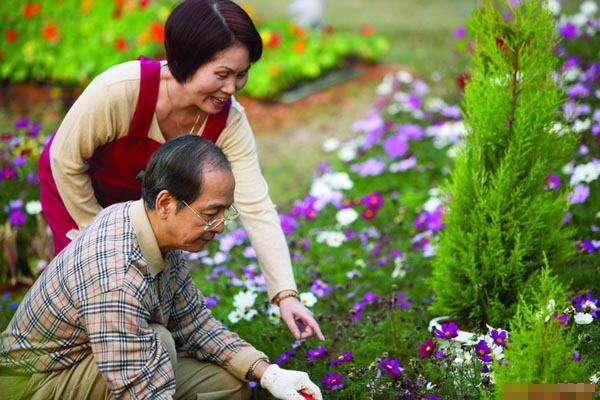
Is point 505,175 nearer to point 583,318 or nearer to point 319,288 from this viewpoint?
point 583,318

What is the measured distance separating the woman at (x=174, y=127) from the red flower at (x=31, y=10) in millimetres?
4856

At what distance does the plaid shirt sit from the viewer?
91.0 inches

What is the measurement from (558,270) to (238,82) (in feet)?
5.26

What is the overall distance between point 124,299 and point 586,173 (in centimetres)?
270

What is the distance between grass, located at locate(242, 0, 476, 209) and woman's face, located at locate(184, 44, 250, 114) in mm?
2231

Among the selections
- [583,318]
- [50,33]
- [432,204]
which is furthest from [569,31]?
[50,33]

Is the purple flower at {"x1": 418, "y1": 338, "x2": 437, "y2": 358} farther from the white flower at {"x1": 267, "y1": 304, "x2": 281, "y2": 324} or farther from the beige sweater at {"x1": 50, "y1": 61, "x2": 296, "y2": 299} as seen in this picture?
the white flower at {"x1": 267, "y1": 304, "x2": 281, "y2": 324}

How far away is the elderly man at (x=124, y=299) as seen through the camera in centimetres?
231

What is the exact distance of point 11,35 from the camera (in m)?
7.36

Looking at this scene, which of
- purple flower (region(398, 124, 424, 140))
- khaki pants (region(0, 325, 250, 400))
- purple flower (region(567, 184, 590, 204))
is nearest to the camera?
khaki pants (region(0, 325, 250, 400))

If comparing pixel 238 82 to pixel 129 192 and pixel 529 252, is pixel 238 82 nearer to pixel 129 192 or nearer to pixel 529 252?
pixel 129 192

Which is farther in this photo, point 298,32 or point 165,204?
point 298,32

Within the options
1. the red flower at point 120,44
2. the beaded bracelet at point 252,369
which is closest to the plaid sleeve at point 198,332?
the beaded bracelet at point 252,369

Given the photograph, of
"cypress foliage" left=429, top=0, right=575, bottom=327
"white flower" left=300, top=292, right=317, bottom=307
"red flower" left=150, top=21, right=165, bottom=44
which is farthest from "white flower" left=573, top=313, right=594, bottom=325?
"red flower" left=150, top=21, right=165, bottom=44
